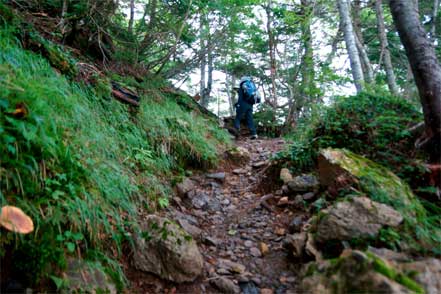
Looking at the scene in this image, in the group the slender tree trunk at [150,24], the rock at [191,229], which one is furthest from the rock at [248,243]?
the slender tree trunk at [150,24]

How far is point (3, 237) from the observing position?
5.40 feet

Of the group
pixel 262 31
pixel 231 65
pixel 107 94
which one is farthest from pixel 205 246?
pixel 231 65

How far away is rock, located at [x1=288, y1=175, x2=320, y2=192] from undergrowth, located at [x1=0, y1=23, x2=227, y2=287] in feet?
5.71

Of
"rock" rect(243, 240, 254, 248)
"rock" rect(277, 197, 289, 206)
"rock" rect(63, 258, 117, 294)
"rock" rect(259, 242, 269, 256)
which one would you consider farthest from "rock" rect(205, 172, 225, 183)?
"rock" rect(63, 258, 117, 294)

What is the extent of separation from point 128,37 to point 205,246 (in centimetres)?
577

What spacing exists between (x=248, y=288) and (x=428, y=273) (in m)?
1.38

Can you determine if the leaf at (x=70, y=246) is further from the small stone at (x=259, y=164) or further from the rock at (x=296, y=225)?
the small stone at (x=259, y=164)

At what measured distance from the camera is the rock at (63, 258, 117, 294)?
182cm

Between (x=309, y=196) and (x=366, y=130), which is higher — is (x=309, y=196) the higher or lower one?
the lower one

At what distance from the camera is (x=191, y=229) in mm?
3029

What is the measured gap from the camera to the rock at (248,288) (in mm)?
2352

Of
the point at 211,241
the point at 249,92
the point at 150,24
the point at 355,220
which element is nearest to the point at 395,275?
the point at 355,220

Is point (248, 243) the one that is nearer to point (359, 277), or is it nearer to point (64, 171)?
point (359, 277)

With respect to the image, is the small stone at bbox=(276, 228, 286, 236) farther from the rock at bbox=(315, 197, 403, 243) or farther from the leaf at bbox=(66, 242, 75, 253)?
the leaf at bbox=(66, 242, 75, 253)
